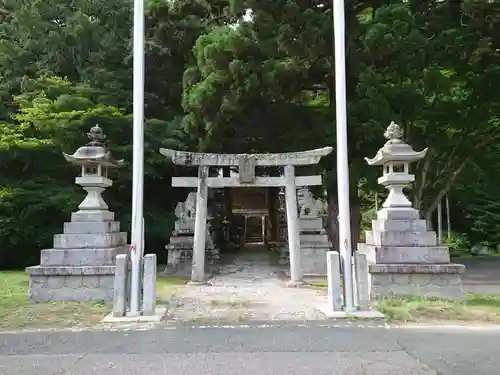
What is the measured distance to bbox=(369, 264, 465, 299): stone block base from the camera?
8633 millimetres

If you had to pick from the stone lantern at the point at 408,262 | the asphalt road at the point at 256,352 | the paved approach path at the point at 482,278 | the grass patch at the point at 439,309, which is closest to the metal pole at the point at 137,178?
the asphalt road at the point at 256,352

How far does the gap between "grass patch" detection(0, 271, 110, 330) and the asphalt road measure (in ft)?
2.30

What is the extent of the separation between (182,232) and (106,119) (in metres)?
3.95

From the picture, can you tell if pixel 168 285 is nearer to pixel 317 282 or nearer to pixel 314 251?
pixel 317 282

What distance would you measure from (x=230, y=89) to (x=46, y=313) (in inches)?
288

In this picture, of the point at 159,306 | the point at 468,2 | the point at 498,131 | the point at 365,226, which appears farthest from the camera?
the point at 365,226

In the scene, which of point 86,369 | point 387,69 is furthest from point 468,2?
point 86,369

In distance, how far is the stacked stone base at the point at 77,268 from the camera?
873 cm

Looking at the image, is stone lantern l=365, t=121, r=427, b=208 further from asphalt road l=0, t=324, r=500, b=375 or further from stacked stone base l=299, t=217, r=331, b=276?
stacked stone base l=299, t=217, r=331, b=276

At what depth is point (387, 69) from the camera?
13367mm

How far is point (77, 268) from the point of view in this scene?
8.71 metres

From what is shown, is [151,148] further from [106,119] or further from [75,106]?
[75,106]

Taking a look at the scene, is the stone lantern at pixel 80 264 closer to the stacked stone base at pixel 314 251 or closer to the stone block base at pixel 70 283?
the stone block base at pixel 70 283

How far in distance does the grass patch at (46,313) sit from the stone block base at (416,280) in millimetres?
4503
